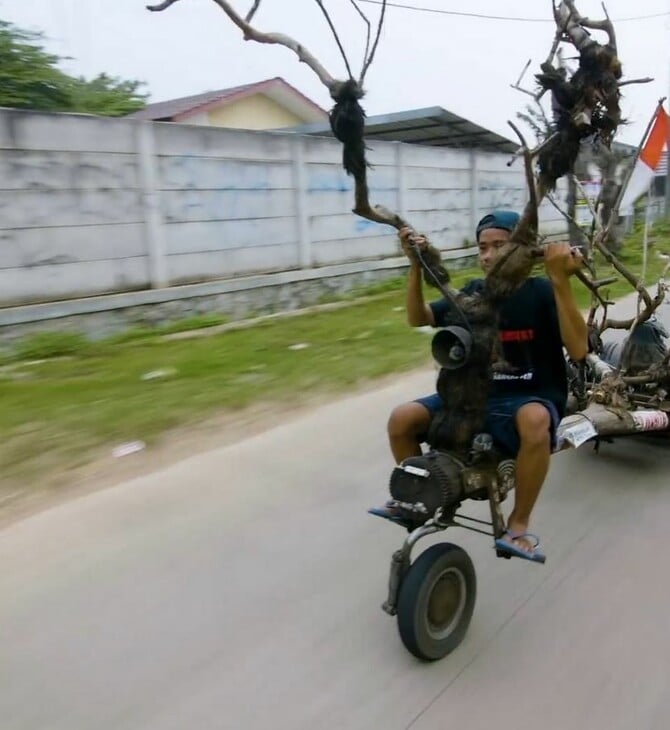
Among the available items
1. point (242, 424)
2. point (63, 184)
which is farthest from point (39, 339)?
point (242, 424)

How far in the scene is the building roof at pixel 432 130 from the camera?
47.9 ft

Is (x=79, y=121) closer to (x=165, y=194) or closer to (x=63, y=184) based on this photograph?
(x=63, y=184)

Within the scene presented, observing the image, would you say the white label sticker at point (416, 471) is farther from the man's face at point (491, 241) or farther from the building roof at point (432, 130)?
the building roof at point (432, 130)

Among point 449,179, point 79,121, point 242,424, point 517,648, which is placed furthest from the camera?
point 449,179

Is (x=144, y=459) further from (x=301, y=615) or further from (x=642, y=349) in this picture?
(x=642, y=349)

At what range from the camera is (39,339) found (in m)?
6.91

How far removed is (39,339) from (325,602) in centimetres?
489

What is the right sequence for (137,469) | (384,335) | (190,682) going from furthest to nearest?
(384,335) → (137,469) → (190,682)

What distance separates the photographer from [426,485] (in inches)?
104

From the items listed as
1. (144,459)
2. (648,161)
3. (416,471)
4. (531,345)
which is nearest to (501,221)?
(531,345)

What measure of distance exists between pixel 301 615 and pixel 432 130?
14.9 meters

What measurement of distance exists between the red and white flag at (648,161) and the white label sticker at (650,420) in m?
1.14

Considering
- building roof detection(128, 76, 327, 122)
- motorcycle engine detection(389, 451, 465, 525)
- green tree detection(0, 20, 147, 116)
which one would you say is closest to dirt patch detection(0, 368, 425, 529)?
motorcycle engine detection(389, 451, 465, 525)

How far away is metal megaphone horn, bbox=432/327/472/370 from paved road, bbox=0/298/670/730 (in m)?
0.99
